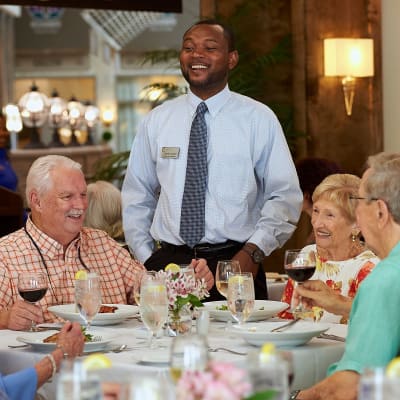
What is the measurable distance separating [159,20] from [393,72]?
2250 cm

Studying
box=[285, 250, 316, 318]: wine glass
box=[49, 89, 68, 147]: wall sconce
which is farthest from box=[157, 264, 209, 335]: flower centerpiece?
box=[49, 89, 68, 147]: wall sconce

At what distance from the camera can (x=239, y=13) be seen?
8219mm

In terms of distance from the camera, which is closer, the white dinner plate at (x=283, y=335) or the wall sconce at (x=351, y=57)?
the white dinner plate at (x=283, y=335)

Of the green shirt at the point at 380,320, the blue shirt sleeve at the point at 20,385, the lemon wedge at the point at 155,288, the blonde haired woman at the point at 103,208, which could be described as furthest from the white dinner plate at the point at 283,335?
the blonde haired woman at the point at 103,208

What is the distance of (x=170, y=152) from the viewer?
5160 millimetres

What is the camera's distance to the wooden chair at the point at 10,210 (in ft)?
33.0

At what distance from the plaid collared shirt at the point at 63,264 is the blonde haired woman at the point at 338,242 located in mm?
683

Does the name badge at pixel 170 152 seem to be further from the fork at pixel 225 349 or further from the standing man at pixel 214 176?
the fork at pixel 225 349

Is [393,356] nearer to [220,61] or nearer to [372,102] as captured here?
[220,61]

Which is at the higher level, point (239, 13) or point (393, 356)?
point (239, 13)

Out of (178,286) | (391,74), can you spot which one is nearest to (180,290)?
(178,286)

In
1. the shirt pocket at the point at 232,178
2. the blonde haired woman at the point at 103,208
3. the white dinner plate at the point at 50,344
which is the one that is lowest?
the white dinner plate at the point at 50,344

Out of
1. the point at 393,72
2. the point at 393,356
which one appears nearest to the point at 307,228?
the point at 393,72

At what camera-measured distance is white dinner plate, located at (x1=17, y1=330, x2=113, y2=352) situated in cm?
340
